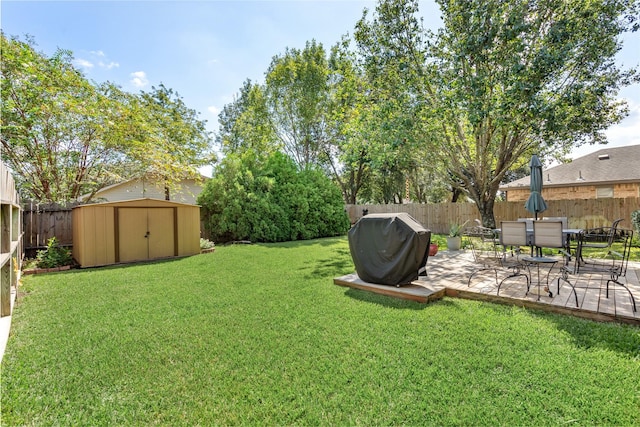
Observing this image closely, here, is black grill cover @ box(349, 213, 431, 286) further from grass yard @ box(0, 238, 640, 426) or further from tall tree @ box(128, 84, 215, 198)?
tall tree @ box(128, 84, 215, 198)

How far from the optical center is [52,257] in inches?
278

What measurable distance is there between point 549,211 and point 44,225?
673 inches

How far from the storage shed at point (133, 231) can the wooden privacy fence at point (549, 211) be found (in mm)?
11000

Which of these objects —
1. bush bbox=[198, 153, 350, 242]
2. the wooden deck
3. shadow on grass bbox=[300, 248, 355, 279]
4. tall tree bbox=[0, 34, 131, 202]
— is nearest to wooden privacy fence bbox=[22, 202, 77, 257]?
tall tree bbox=[0, 34, 131, 202]

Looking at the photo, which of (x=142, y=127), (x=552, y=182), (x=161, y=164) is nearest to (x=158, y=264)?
(x=161, y=164)

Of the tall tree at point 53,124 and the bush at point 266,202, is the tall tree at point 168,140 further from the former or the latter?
the bush at point 266,202

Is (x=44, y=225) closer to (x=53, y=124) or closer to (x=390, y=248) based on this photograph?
(x=53, y=124)

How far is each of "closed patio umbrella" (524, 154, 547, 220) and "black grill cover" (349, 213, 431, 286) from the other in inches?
122

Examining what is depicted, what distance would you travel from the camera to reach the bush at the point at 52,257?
6930 millimetres

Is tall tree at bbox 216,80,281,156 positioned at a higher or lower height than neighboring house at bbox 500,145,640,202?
higher

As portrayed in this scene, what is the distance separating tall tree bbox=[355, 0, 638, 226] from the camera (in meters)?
7.43

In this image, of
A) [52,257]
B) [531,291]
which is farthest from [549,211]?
[52,257]

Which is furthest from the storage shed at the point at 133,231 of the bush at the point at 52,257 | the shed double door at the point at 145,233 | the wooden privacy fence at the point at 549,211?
the wooden privacy fence at the point at 549,211

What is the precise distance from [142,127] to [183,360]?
8860 mm
